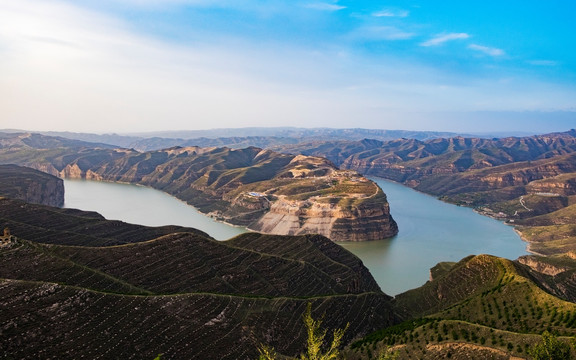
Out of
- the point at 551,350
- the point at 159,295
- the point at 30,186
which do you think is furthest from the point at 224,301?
the point at 30,186

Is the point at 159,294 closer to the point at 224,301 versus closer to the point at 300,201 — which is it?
the point at 224,301

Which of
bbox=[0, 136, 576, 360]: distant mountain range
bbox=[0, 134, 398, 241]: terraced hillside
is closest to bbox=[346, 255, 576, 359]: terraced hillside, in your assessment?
bbox=[0, 136, 576, 360]: distant mountain range

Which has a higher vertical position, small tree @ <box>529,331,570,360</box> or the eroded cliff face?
small tree @ <box>529,331,570,360</box>

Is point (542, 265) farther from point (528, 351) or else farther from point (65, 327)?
point (65, 327)

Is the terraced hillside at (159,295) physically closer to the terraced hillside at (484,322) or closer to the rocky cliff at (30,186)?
the terraced hillside at (484,322)

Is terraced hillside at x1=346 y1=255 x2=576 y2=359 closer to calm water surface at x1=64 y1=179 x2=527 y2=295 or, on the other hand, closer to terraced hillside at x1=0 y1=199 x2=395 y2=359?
terraced hillside at x1=0 y1=199 x2=395 y2=359

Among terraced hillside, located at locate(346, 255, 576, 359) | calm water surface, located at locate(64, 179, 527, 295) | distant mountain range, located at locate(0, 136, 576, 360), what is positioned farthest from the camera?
calm water surface, located at locate(64, 179, 527, 295)

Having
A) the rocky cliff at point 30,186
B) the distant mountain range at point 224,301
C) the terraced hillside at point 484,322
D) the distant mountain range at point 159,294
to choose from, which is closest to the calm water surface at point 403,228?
the rocky cliff at point 30,186
